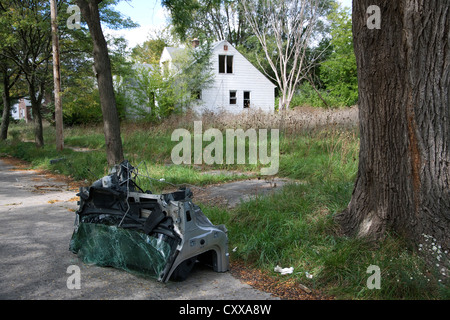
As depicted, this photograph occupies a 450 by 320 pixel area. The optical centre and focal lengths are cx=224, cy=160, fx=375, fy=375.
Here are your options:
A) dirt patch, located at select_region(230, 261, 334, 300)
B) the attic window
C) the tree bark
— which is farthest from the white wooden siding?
dirt patch, located at select_region(230, 261, 334, 300)

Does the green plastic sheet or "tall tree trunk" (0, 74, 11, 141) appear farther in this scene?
"tall tree trunk" (0, 74, 11, 141)

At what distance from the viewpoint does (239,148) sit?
39.4 ft

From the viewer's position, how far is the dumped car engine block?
3.78 m

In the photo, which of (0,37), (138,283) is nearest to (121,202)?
(138,283)

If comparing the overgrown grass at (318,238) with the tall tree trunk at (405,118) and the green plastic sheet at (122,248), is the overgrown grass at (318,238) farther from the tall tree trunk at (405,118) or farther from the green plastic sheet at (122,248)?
the green plastic sheet at (122,248)

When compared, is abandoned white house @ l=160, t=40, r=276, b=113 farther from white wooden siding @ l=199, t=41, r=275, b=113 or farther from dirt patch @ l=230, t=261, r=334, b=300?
dirt patch @ l=230, t=261, r=334, b=300

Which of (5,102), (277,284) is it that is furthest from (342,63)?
(277,284)

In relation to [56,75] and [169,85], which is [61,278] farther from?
[169,85]

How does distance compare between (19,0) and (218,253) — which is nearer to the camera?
(218,253)

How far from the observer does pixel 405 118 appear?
4.12 metres

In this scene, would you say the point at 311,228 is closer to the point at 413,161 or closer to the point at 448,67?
the point at 413,161

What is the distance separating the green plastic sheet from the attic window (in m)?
32.3
